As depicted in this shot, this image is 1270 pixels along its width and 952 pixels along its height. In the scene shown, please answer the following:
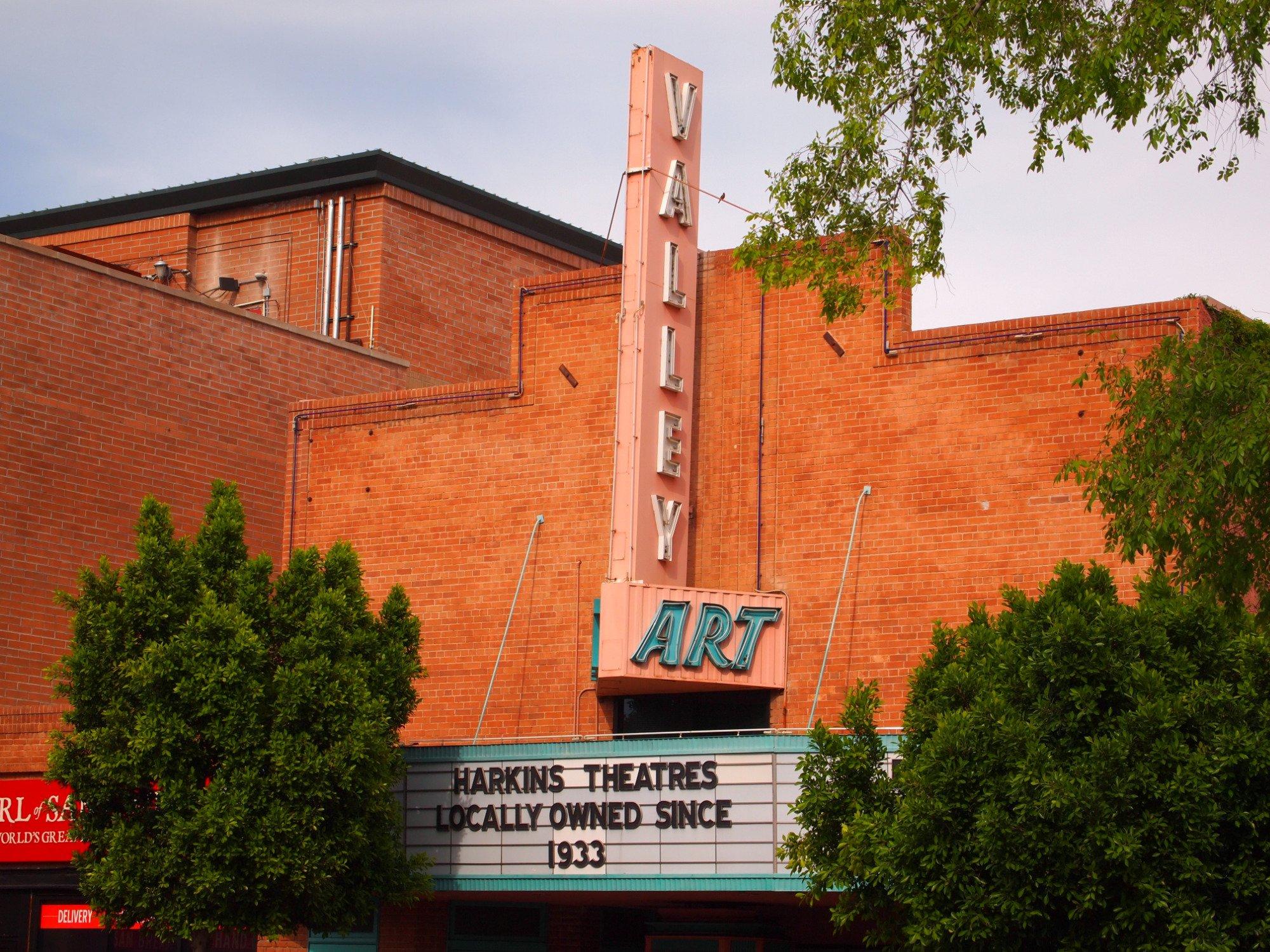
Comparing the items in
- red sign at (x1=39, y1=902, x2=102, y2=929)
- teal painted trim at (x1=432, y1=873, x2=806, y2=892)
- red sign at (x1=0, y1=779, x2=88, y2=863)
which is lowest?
red sign at (x1=39, y1=902, x2=102, y2=929)

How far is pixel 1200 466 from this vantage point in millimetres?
16062

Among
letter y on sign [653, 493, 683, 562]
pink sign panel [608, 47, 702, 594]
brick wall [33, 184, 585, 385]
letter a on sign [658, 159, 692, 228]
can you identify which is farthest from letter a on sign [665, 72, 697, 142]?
brick wall [33, 184, 585, 385]

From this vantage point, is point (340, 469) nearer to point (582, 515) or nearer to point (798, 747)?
point (582, 515)

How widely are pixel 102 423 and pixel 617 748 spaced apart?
1148cm

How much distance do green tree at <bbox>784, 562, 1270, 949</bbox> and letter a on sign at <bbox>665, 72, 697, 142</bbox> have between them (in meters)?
10.2

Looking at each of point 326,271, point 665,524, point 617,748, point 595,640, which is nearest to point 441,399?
point 595,640

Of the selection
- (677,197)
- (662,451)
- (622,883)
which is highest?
(677,197)

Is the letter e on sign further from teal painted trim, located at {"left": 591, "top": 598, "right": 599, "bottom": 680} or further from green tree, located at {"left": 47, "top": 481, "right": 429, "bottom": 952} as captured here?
green tree, located at {"left": 47, "top": 481, "right": 429, "bottom": 952}

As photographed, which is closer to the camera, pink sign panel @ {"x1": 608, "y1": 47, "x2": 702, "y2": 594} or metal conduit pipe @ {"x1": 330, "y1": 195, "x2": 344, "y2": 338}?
pink sign panel @ {"x1": 608, "y1": 47, "x2": 702, "y2": 594}

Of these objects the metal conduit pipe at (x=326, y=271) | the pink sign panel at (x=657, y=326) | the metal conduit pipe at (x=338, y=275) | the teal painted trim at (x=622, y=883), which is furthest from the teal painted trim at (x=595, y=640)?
the metal conduit pipe at (x=326, y=271)

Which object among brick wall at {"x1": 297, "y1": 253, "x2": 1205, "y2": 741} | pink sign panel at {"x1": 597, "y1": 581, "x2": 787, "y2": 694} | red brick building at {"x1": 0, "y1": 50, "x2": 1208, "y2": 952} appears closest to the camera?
red brick building at {"x1": 0, "y1": 50, "x2": 1208, "y2": 952}

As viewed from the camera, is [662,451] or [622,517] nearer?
[622,517]

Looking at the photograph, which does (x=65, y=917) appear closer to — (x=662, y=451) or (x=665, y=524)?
(x=665, y=524)

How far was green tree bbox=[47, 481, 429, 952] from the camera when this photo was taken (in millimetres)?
19938
